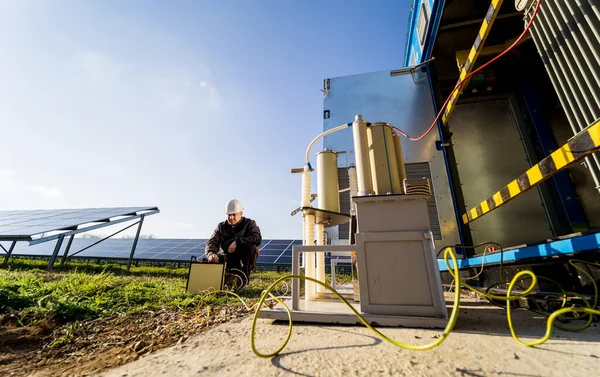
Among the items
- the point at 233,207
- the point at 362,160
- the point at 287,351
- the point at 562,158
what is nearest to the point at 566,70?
the point at 562,158

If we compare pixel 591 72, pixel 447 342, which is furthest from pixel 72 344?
pixel 591 72

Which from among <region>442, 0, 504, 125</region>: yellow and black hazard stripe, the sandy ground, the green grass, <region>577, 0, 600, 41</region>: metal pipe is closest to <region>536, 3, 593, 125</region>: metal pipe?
<region>577, 0, 600, 41</region>: metal pipe

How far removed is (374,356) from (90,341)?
132 cm

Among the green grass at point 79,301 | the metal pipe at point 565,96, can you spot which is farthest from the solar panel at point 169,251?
the metal pipe at point 565,96

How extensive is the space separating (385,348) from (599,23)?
210cm

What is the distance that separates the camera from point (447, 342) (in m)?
0.89

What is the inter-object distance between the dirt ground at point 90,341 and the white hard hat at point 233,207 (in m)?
2.05

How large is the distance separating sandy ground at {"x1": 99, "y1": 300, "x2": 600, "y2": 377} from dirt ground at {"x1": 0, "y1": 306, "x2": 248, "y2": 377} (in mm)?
165

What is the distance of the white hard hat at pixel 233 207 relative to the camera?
3531 mm

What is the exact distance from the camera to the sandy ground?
68 centimetres

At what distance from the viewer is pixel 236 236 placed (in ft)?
10.7

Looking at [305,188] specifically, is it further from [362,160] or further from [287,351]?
[287,351]

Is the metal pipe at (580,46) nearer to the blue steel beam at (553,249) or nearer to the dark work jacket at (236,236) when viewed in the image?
the blue steel beam at (553,249)

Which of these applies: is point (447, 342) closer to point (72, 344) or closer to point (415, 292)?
point (415, 292)
